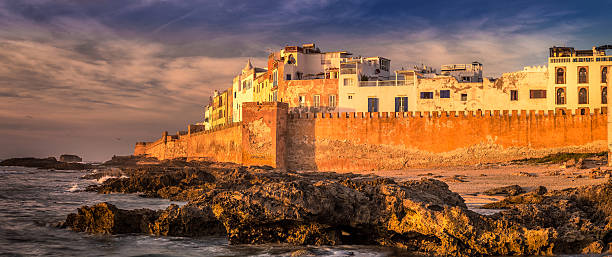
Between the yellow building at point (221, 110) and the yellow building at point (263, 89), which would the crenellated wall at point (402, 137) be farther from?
the yellow building at point (221, 110)

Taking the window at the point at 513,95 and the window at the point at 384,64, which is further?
the window at the point at 384,64

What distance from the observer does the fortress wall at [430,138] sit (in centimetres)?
2981

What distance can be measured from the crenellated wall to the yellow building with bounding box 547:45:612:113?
4007mm

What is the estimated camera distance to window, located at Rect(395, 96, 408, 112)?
38312 millimetres

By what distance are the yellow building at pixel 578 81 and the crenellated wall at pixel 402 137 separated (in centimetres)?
401

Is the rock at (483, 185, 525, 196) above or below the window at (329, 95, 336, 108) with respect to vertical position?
below

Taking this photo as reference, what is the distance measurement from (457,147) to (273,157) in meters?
10.9

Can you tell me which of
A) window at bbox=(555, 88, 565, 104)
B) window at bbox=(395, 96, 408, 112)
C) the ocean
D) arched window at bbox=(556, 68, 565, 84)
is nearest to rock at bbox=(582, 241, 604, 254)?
the ocean

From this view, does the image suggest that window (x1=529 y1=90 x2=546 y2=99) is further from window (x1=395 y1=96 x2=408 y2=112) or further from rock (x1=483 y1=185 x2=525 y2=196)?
rock (x1=483 y1=185 x2=525 y2=196)

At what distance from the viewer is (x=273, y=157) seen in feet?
111

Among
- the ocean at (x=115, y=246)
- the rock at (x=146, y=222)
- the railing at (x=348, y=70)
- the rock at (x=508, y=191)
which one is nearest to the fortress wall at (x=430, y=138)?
the railing at (x=348, y=70)

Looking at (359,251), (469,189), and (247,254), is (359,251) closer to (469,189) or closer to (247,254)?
(247,254)

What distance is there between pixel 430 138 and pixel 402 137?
1635 millimetres

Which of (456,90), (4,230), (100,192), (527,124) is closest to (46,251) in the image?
(4,230)
